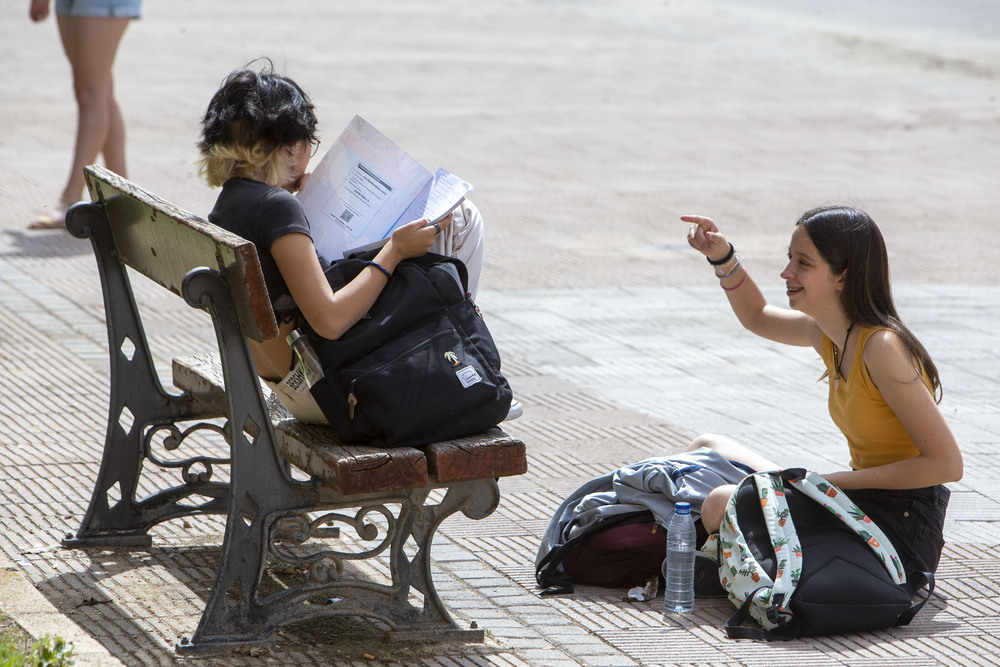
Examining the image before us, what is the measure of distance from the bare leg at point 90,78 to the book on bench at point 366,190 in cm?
556

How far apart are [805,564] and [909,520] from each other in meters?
0.35

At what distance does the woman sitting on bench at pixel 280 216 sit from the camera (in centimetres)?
349

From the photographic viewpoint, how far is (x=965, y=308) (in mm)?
7695

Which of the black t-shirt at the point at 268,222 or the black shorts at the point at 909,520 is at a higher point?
the black t-shirt at the point at 268,222

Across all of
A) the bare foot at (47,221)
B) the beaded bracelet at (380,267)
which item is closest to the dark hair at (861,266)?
the beaded bracelet at (380,267)

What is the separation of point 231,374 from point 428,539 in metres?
0.66

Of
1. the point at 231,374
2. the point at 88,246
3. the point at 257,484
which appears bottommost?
the point at 88,246

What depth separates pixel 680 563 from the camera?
3873 mm

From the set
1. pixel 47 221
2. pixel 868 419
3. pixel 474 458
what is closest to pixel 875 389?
pixel 868 419

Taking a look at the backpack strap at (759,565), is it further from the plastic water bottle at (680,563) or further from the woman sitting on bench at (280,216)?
the woman sitting on bench at (280,216)

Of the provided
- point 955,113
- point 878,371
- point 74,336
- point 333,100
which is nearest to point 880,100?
point 955,113

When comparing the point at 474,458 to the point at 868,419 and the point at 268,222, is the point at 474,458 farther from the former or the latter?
the point at 868,419

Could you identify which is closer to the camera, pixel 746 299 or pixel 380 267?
pixel 380 267

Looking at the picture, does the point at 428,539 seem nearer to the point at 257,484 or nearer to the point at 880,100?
the point at 257,484
